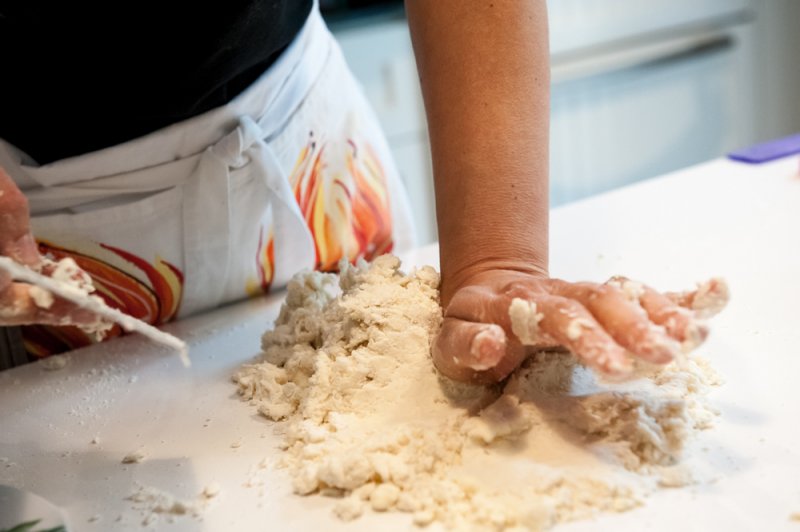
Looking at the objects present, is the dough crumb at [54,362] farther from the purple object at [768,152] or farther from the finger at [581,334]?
the purple object at [768,152]

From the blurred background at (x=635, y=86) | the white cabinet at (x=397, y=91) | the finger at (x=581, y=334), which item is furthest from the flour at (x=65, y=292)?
the blurred background at (x=635, y=86)

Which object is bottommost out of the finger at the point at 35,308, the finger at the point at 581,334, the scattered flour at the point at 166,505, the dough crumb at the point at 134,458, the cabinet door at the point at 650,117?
the cabinet door at the point at 650,117

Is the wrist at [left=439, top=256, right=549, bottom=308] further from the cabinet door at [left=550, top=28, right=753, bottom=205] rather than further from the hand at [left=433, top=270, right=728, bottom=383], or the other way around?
the cabinet door at [left=550, top=28, right=753, bottom=205]

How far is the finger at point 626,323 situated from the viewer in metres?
0.46

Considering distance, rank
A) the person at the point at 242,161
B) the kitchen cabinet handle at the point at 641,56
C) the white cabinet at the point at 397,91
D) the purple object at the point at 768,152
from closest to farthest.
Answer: the person at the point at 242,161, the purple object at the point at 768,152, the white cabinet at the point at 397,91, the kitchen cabinet handle at the point at 641,56

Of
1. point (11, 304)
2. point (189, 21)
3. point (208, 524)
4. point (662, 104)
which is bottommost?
point (662, 104)

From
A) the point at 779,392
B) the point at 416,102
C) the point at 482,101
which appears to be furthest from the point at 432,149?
the point at 416,102

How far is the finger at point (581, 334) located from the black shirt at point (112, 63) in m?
0.36

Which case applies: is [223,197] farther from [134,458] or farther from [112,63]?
[134,458]

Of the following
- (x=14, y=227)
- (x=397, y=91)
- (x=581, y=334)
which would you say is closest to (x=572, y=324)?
(x=581, y=334)

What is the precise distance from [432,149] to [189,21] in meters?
0.22

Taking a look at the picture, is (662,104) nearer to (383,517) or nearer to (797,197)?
(797,197)

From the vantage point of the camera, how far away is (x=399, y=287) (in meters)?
0.66

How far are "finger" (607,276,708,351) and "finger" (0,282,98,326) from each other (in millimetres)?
324
